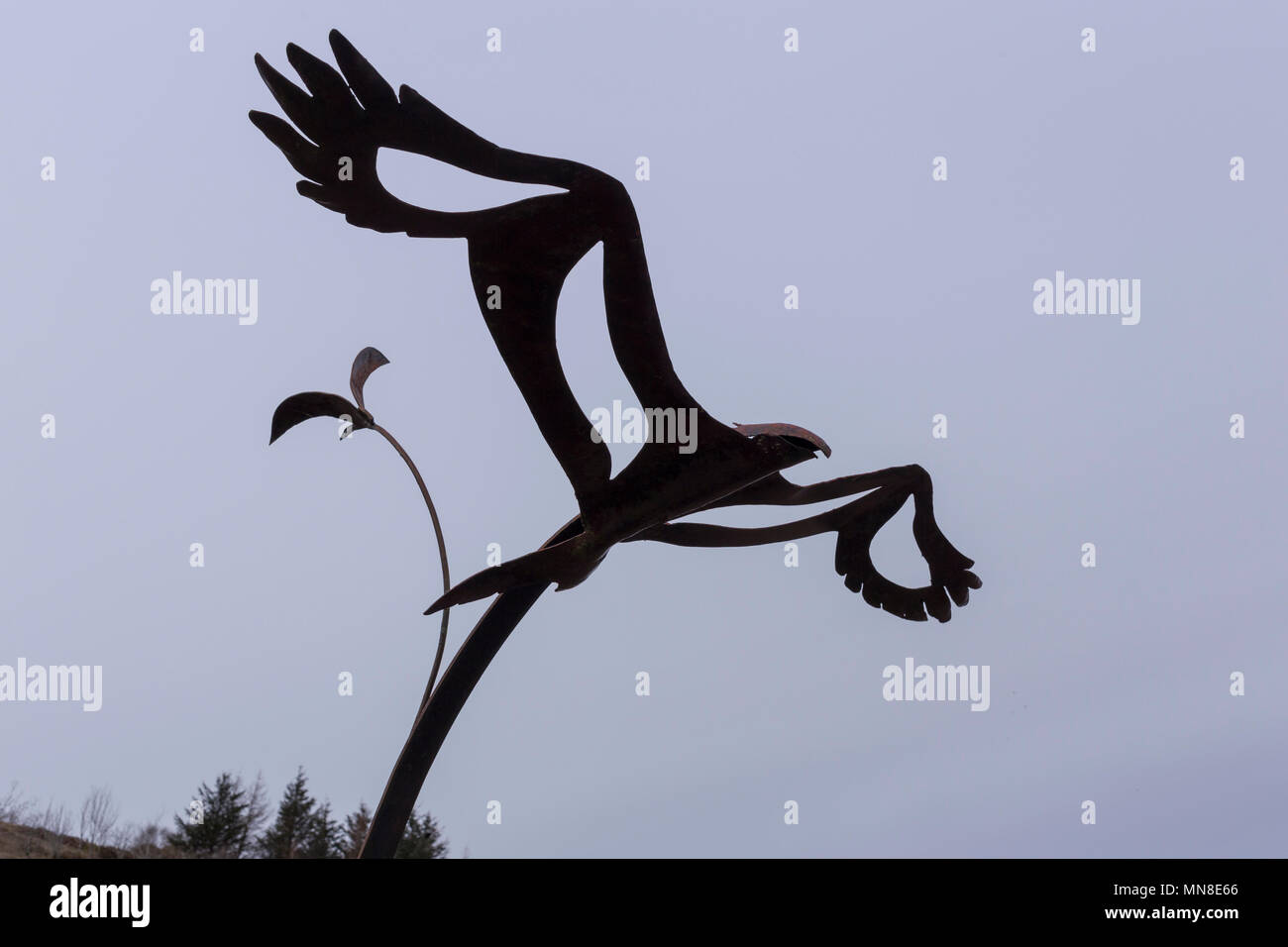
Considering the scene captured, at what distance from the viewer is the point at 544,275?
3.73m

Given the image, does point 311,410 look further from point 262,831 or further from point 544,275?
point 262,831

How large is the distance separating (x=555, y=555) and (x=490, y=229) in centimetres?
119

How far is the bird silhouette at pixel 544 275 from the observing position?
3500mm

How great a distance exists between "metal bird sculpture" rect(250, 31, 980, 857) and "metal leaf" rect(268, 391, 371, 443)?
1.20 m

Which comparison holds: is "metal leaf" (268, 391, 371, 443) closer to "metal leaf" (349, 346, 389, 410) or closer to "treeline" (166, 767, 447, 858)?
"metal leaf" (349, 346, 389, 410)

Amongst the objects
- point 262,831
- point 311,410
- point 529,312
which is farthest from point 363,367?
point 262,831

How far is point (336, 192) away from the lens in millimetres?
3594

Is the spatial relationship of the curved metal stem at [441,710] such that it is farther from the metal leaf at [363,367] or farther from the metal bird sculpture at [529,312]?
the metal leaf at [363,367]

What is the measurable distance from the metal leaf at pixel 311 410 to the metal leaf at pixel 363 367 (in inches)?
3.8

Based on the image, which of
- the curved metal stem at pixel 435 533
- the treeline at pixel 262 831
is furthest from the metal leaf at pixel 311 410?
the treeline at pixel 262 831

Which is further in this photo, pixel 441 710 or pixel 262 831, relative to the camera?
pixel 262 831

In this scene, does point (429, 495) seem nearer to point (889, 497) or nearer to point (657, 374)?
point (657, 374)

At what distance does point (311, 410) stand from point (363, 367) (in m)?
0.42
